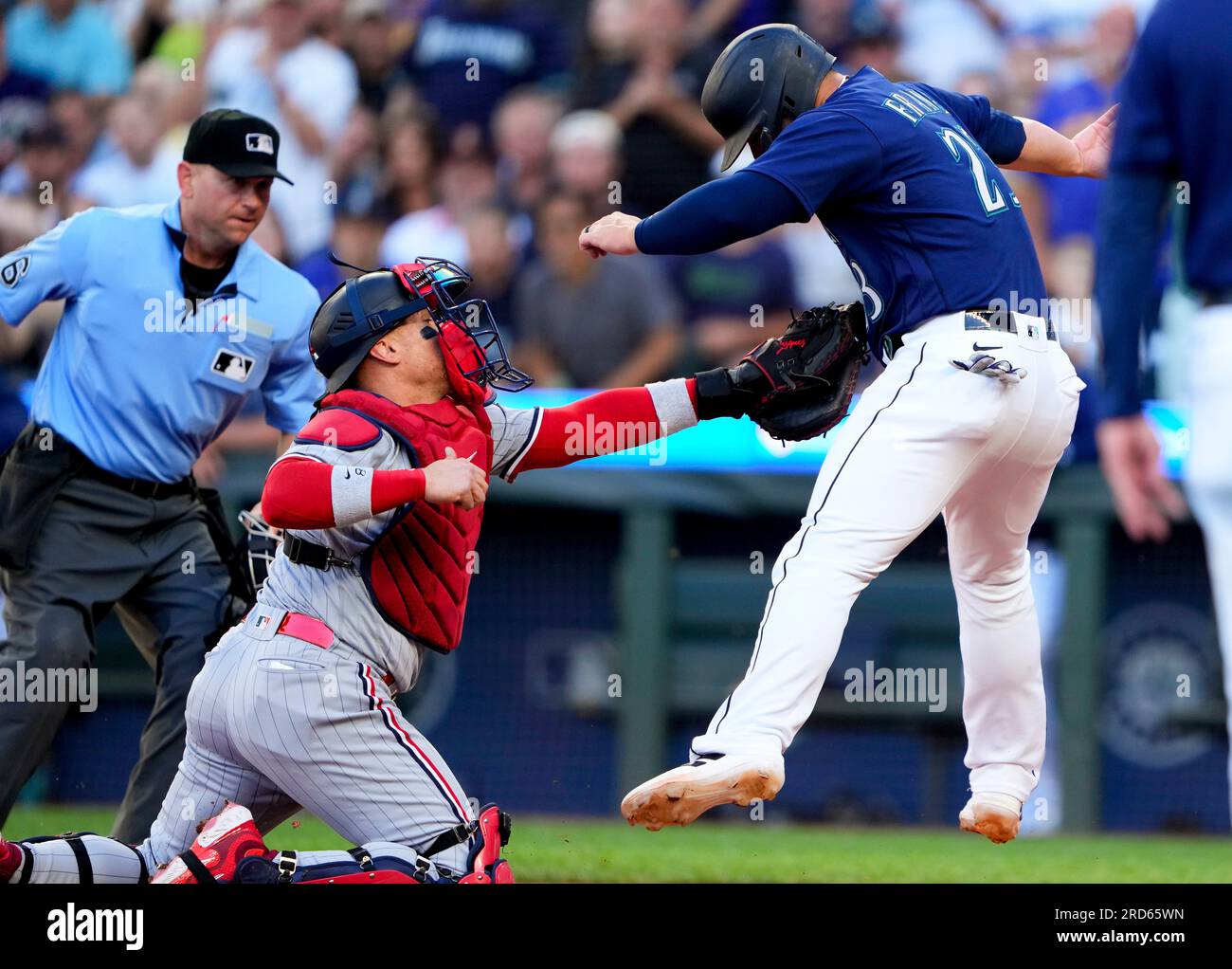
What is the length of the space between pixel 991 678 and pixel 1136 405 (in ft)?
4.92

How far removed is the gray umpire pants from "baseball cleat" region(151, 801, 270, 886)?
0.86 m

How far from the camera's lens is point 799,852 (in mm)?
5949

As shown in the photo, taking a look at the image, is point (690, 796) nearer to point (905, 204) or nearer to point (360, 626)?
point (360, 626)

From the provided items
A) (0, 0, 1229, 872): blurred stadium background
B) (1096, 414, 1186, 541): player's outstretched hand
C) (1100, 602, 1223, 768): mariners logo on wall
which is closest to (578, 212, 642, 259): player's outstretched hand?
(1096, 414, 1186, 541): player's outstretched hand

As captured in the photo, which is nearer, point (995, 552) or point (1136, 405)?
point (1136, 405)

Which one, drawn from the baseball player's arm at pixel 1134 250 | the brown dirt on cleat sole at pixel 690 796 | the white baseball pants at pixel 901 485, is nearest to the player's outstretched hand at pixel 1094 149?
the white baseball pants at pixel 901 485

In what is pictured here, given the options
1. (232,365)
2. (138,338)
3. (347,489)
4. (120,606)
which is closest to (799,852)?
(120,606)

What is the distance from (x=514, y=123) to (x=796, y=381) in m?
5.03

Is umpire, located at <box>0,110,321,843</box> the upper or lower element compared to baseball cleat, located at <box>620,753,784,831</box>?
upper

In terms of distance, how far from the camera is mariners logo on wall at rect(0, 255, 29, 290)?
15.3 feet

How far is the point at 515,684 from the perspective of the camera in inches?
323

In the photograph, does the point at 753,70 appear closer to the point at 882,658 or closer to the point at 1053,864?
the point at 1053,864

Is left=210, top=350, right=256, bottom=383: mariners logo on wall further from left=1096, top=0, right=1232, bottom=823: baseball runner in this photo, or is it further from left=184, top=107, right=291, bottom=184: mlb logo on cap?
left=1096, top=0, right=1232, bottom=823: baseball runner
